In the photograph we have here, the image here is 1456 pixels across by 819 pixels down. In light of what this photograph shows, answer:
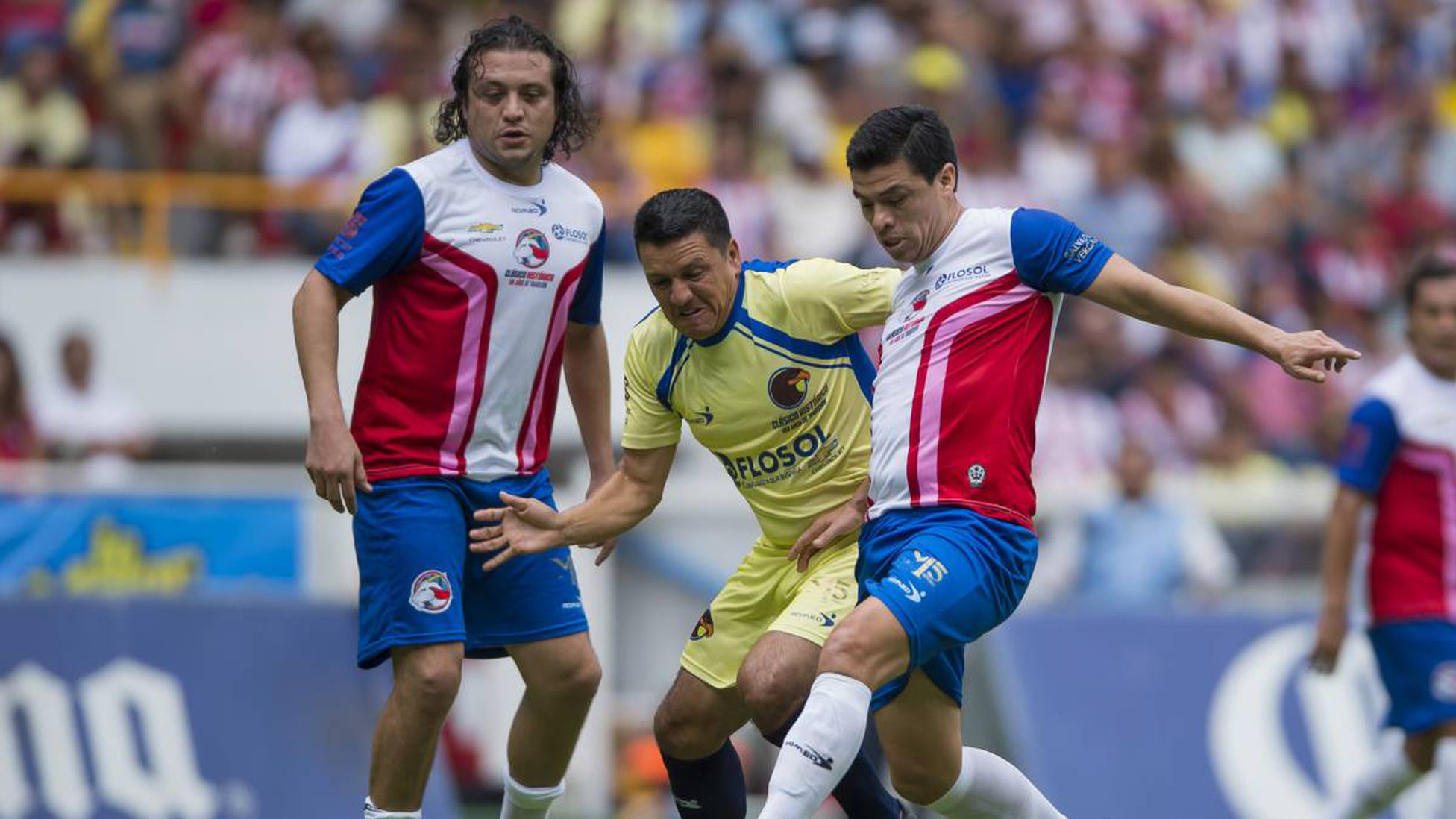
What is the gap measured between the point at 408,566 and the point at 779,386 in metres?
1.26

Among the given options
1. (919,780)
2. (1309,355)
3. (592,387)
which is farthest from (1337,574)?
(592,387)

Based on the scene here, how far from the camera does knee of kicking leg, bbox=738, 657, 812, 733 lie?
5.95m

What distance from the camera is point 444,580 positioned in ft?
19.8

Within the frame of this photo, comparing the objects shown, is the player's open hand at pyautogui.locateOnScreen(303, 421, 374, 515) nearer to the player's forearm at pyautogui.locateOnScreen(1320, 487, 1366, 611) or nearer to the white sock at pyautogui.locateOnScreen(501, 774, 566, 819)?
the white sock at pyautogui.locateOnScreen(501, 774, 566, 819)

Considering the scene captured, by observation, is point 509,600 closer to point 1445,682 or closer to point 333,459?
point 333,459

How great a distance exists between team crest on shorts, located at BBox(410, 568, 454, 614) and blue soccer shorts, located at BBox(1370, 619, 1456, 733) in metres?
3.87

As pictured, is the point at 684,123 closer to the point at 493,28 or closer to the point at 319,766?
the point at 319,766

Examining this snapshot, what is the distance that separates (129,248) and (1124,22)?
9.06 m

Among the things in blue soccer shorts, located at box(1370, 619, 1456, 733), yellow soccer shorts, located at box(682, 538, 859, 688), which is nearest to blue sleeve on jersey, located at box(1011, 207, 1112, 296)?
yellow soccer shorts, located at box(682, 538, 859, 688)

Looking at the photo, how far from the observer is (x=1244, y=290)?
15.9 meters

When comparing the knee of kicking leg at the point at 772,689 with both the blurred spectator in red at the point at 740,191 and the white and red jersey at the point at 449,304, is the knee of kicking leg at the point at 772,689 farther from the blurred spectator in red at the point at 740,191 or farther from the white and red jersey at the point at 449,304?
the blurred spectator in red at the point at 740,191

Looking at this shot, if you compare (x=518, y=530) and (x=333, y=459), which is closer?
(x=333, y=459)

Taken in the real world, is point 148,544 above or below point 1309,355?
below

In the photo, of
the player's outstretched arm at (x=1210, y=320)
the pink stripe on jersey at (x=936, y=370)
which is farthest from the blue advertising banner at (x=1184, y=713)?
the player's outstretched arm at (x=1210, y=320)
